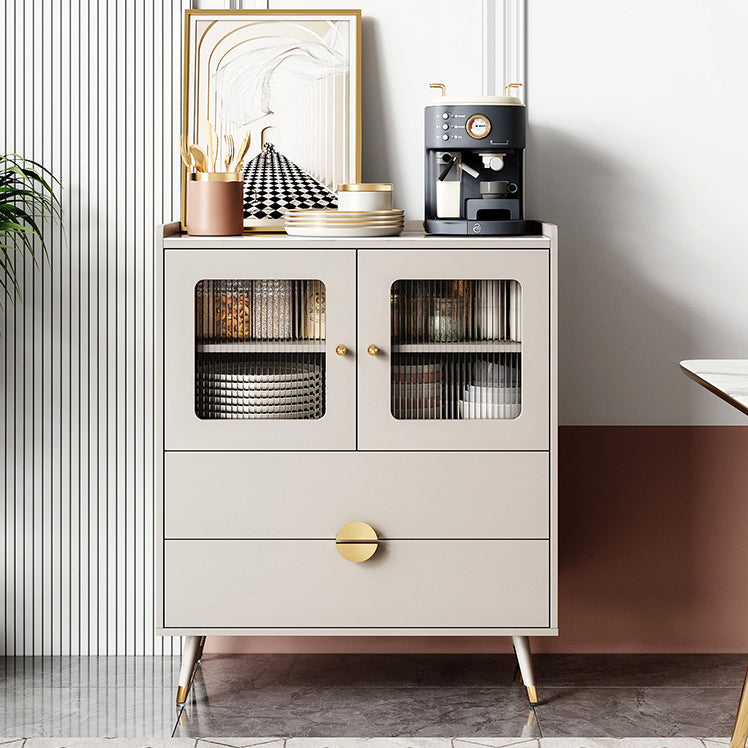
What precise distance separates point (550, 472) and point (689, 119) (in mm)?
1096

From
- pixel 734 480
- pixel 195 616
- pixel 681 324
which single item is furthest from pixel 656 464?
pixel 195 616

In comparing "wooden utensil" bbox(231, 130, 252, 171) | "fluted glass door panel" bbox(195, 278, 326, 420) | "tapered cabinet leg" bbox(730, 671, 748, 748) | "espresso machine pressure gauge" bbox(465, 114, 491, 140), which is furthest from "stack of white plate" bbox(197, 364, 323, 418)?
"tapered cabinet leg" bbox(730, 671, 748, 748)

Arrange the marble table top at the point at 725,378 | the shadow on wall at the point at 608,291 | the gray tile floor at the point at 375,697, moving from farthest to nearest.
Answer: the shadow on wall at the point at 608,291
the gray tile floor at the point at 375,697
the marble table top at the point at 725,378

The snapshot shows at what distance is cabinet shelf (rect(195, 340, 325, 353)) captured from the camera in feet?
7.13

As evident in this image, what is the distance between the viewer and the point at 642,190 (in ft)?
8.54

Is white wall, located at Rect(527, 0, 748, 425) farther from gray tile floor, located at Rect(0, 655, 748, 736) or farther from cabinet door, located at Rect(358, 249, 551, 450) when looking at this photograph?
gray tile floor, located at Rect(0, 655, 748, 736)

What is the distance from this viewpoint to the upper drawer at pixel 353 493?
2189 mm

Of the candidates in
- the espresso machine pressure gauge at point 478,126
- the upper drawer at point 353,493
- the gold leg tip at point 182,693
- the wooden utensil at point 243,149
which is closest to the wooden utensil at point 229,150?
the wooden utensil at point 243,149

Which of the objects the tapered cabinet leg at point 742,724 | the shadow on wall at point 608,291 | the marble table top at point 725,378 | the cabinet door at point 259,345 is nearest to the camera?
the marble table top at point 725,378

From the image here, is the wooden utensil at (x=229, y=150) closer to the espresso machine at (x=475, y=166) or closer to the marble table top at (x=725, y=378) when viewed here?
the espresso machine at (x=475, y=166)

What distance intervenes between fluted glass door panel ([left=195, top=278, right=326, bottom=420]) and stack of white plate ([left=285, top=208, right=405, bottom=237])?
0.13 meters

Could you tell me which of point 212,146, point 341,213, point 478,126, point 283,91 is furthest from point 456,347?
point 283,91

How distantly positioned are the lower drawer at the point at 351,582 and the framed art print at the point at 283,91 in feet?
3.02

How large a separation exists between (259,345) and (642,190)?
117cm
